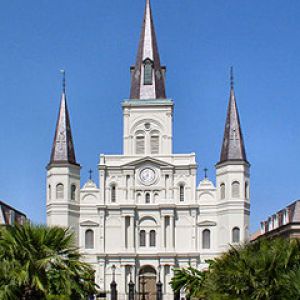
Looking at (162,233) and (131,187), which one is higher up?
(131,187)

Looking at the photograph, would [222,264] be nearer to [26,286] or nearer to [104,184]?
[26,286]

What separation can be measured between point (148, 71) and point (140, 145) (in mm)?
9088

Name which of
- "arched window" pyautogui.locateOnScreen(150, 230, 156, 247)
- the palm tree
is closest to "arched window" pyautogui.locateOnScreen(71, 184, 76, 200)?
"arched window" pyautogui.locateOnScreen(150, 230, 156, 247)

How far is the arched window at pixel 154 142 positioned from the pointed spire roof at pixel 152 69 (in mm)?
4502

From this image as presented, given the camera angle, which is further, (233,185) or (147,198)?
(147,198)

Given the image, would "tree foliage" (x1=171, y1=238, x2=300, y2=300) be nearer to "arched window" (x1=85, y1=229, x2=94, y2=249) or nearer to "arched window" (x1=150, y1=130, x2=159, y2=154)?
"arched window" (x1=85, y1=229, x2=94, y2=249)

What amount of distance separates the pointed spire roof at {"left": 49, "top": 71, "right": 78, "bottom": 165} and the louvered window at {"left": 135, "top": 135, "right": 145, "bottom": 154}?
6.97 meters

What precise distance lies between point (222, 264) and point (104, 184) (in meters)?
53.6

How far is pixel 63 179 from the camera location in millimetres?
88125

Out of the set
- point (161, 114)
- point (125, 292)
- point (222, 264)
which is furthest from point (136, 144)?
point (222, 264)

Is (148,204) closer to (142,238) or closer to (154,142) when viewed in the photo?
(142,238)

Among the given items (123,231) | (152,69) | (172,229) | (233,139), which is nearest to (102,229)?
(123,231)

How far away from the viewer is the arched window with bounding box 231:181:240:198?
86731 millimetres

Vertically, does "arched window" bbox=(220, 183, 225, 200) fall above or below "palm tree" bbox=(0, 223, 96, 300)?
above
